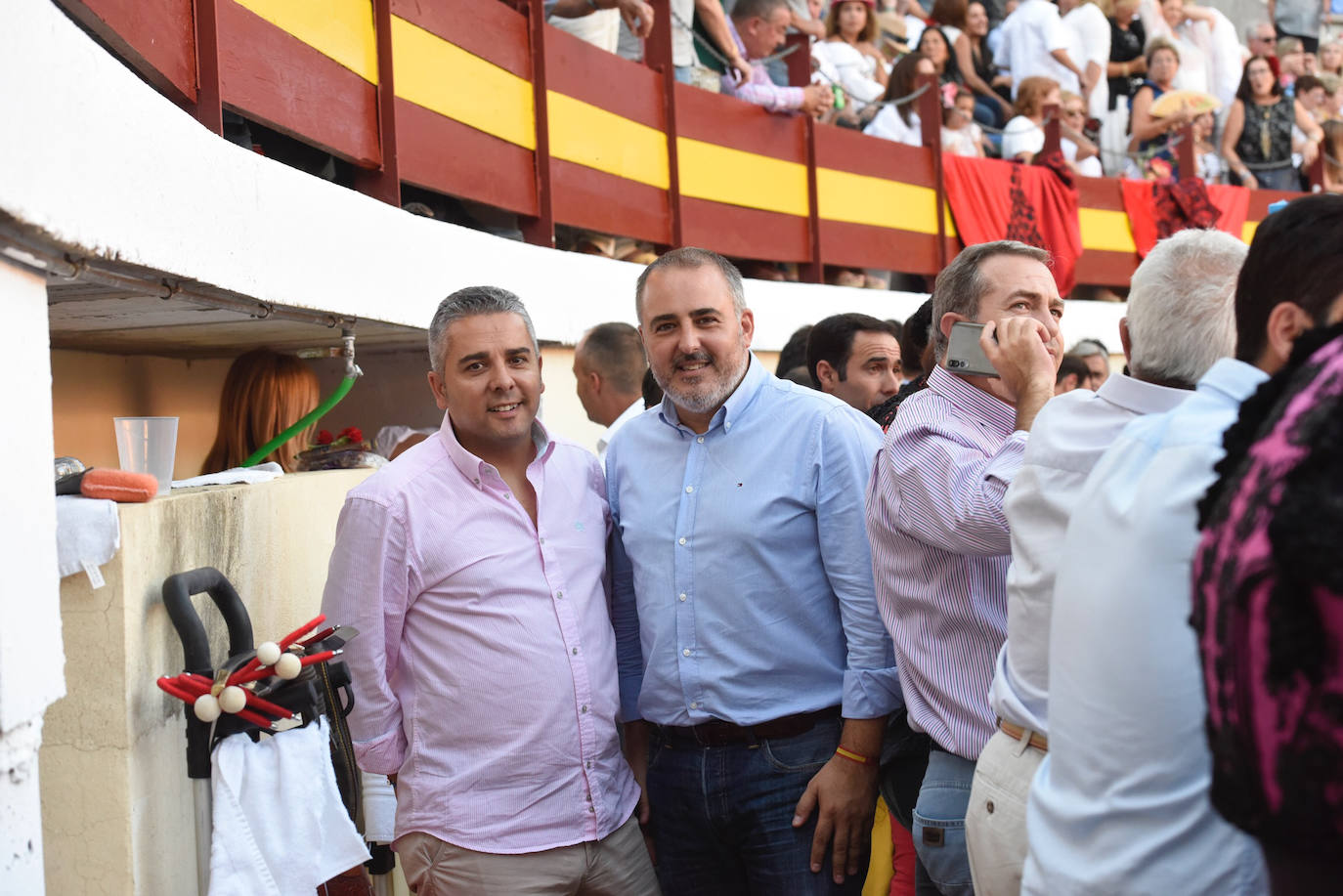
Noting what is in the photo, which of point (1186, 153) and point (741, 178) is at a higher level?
point (1186, 153)

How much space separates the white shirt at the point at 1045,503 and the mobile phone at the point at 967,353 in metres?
0.49

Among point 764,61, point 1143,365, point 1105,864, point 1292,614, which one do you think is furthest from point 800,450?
point 764,61

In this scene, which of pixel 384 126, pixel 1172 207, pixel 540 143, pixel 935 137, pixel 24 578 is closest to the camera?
pixel 24 578

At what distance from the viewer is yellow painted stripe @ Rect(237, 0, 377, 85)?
3434 mm

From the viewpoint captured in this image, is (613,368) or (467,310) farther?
(613,368)

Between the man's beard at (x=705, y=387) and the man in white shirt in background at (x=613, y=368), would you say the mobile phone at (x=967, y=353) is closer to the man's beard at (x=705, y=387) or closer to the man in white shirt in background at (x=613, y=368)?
the man's beard at (x=705, y=387)

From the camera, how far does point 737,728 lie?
88.0 inches

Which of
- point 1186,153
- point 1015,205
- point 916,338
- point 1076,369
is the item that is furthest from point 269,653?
point 1186,153

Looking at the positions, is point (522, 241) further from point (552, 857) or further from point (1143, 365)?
point (1143, 365)

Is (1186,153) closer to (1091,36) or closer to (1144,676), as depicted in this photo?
(1091,36)

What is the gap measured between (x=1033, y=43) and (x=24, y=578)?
10.1 m

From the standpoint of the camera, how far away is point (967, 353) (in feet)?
6.81

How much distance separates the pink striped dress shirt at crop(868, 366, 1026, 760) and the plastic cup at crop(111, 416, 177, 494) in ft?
4.38

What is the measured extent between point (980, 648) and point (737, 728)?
1.61 ft
